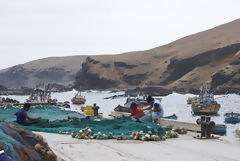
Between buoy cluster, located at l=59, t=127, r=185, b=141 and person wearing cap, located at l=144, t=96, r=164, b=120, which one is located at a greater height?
person wearing cap, located at l=144, t=96, r=164, b=120

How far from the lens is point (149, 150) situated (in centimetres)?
823

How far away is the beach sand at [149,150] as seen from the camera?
7238mm

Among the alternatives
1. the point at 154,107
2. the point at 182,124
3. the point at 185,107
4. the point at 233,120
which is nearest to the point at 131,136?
the point at 182,124

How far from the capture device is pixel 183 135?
11.3 m

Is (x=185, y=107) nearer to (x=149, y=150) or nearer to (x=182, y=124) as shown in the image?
(x=182, y=124)

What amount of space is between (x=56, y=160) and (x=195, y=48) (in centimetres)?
20055

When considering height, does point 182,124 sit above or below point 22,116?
below

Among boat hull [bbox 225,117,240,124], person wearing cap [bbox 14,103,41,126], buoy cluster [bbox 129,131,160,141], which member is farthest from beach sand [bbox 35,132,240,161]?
boat hull [bbox 225,117,240,124]

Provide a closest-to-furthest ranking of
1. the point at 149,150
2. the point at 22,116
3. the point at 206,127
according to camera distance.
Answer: the point at 149,150 < the point at 206,127 < the point at 22,116

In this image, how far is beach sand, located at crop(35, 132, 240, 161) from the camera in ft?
23.7

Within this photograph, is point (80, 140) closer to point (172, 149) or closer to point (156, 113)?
point (172, 149)

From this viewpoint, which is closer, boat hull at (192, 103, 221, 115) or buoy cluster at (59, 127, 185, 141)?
buoy cluster at (59, 127, 185, 141)

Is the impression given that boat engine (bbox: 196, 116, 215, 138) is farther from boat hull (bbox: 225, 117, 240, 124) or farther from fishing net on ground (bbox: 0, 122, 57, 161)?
boat hull (bbox: 225, 117, 240, 124)

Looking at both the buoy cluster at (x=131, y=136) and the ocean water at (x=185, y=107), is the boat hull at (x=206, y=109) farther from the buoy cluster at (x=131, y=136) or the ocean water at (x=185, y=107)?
the buoy cluster at (x=131, y=136)
